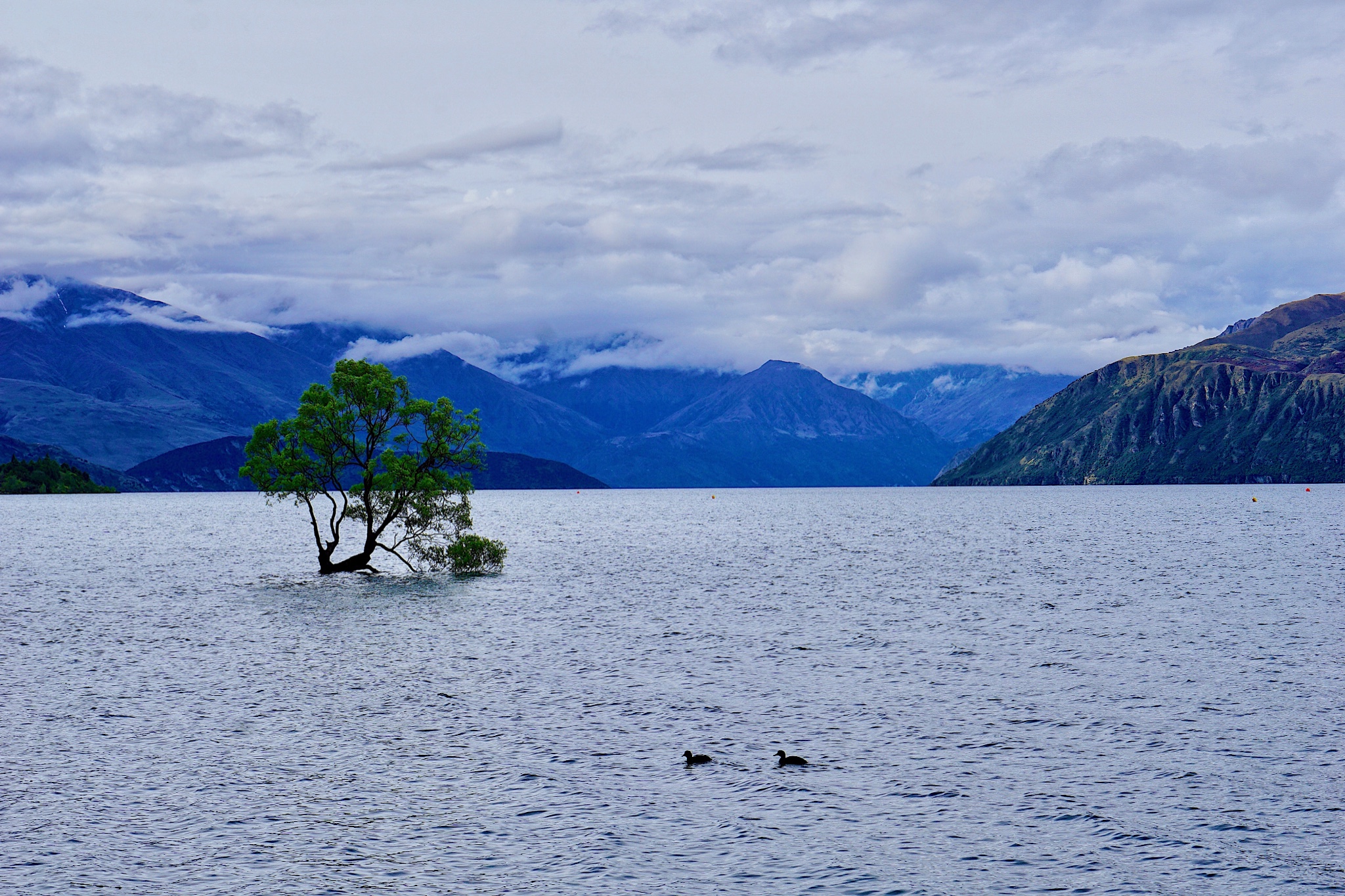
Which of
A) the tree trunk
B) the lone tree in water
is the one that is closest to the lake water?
the lone tree in water

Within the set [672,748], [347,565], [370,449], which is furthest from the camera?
[347,565]

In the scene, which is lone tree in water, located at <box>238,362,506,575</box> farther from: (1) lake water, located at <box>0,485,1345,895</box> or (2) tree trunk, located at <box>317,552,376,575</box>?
(1) lake water, located at <box>0,485,1345,895</box>

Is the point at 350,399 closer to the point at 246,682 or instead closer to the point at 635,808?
the point at 246,682

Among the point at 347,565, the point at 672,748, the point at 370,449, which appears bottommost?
the point at 672,748

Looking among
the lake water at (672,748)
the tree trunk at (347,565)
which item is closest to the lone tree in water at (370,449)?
the tree trunk at (347,565)

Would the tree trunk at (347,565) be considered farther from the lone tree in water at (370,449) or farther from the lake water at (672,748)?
the lake water at (672,748)

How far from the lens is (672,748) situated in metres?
42.3

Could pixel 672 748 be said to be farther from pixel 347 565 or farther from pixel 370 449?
pixel 347 565

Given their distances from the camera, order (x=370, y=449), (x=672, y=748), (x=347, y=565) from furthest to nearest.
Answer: (x=347, y=565) → (x=370, y=449) → (x=672, y=748)

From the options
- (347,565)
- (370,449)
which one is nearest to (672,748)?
(370,449)

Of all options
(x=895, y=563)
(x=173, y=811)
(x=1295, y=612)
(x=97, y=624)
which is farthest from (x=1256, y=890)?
(x=895, y=563)

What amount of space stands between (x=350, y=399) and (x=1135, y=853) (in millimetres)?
86497

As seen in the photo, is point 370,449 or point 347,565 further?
point 347,565

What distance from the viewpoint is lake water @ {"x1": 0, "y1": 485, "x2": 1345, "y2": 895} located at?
29.5 meters
